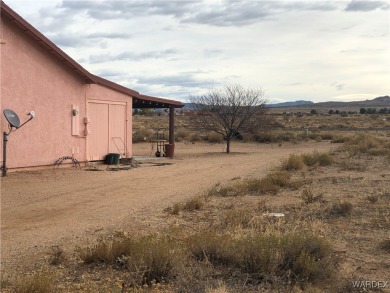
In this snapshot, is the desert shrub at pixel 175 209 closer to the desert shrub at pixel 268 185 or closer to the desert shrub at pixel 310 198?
the desert shrub at pixel 310 198

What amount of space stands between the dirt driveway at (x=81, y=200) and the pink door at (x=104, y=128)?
2.00 meters

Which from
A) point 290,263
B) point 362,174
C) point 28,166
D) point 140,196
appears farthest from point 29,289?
point 362,174

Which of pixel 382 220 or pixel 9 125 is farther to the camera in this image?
pixel 9 125

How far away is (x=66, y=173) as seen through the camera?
1711 centimetres

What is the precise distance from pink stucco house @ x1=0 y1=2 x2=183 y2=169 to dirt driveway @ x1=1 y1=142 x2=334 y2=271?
107cm

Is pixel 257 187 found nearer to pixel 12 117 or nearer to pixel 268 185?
pixel 268 185

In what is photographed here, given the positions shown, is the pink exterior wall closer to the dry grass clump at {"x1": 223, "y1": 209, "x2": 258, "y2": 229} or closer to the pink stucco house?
the pink stucco house

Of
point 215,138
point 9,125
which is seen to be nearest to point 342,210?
point 9,125

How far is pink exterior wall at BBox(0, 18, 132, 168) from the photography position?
15891 millimetres

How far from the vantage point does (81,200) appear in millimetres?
12109

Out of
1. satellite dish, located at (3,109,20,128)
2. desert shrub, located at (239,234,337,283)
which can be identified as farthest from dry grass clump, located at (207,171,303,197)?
satellite dish, located at (3,109,20,128)

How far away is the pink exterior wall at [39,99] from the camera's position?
626 inches

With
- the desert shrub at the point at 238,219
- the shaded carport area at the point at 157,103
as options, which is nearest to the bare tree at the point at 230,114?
the shaded carport area at the point at 157,103

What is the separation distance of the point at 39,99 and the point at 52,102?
75cm
